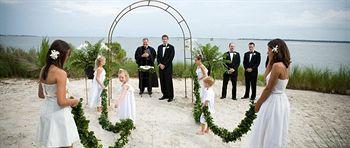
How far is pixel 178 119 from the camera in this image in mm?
6520

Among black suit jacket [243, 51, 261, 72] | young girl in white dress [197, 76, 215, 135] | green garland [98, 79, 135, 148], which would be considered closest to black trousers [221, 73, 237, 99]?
black suit jacket [243, 51, 261, 72]

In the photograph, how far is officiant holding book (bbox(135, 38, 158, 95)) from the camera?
8.54 m

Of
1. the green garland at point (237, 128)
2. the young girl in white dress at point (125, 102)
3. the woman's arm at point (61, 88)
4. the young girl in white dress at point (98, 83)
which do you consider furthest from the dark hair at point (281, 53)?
the young girl in white dress at point (98, 83)

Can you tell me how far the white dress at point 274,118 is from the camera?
3961mm

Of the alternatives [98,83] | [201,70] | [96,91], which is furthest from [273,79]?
[96,91]

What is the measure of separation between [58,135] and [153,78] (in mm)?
5428

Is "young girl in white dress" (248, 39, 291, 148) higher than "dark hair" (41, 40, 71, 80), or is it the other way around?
"dark hair" (41, 40, 71, 80)

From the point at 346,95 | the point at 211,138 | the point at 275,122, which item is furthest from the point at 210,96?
the point at 346,95

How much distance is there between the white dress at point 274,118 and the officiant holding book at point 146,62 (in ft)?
15.8

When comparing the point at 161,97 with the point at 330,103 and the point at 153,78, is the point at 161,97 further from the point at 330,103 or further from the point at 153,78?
the point at 330,103

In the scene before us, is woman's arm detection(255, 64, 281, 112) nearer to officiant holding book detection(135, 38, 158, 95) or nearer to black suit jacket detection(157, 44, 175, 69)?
black suit jacket detection(157, 44, 175, 69)

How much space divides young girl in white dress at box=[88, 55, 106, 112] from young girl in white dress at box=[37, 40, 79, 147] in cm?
321

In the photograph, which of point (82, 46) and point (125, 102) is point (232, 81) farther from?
point (82, 46)

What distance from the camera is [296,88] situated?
411 inches
